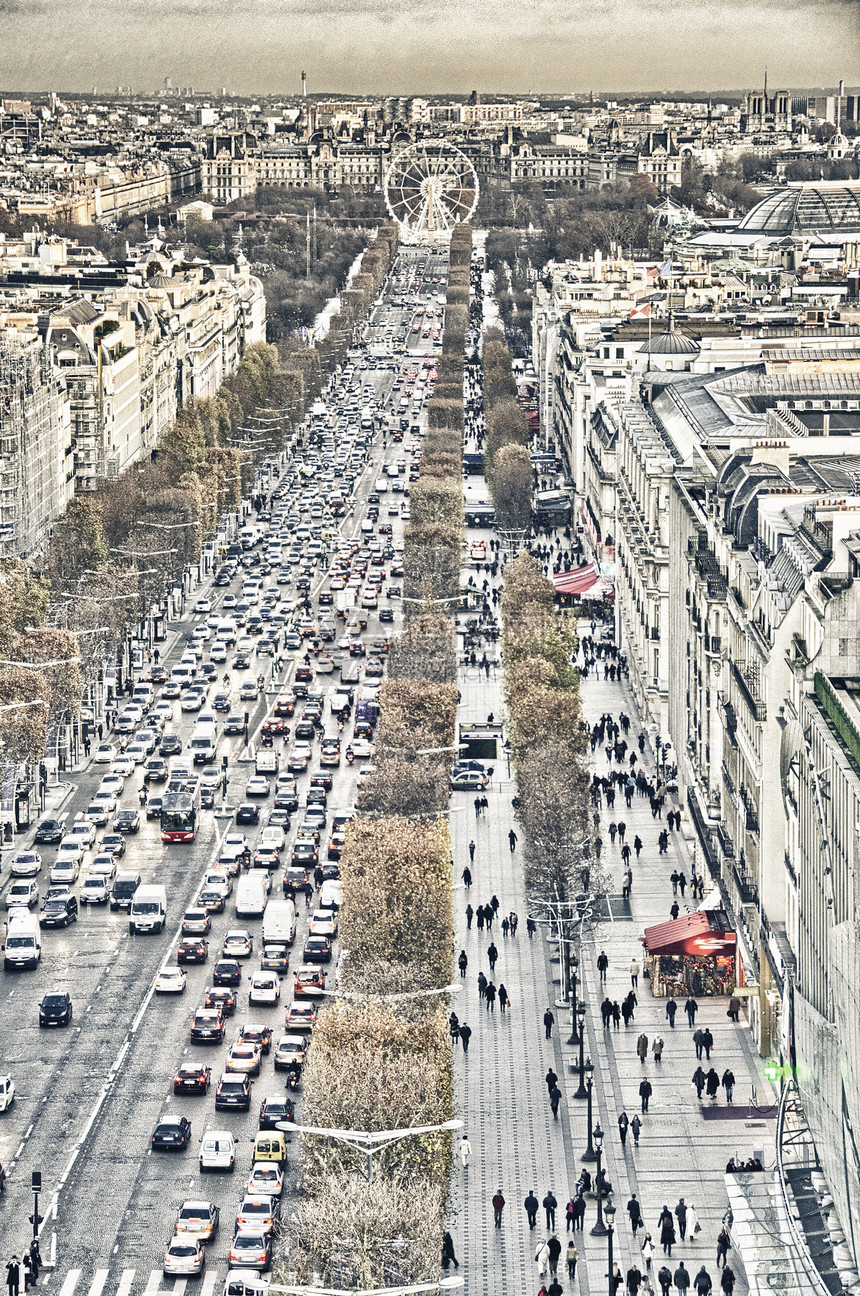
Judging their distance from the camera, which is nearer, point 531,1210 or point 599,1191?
point 531,1210

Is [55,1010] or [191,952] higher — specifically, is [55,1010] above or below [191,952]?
above

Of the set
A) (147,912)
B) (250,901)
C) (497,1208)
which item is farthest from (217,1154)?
(250,901)

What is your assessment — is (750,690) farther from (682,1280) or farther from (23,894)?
(23,894)

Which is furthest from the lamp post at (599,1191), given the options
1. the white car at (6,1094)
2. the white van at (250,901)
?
the white van at (250,901)

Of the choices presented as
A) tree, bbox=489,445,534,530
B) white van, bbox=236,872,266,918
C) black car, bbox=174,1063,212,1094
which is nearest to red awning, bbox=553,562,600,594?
tree, bbox=489,445,534,530

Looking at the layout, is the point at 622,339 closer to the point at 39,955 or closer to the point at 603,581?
the point at 603,581

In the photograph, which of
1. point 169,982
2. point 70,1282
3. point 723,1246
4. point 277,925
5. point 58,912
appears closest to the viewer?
point 70,1282

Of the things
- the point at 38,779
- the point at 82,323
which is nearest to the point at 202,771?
the point at 38,779

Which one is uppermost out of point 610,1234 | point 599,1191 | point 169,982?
point 610,1234
